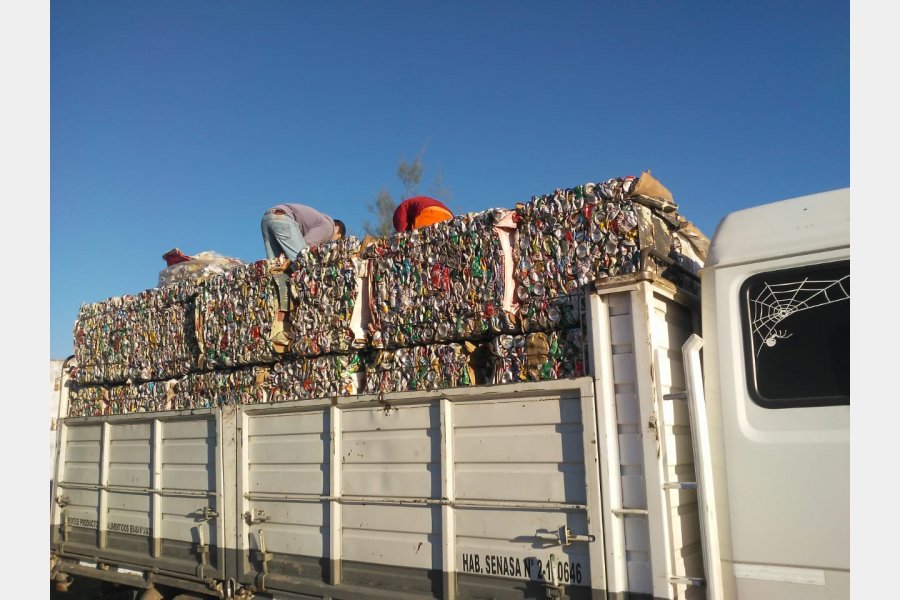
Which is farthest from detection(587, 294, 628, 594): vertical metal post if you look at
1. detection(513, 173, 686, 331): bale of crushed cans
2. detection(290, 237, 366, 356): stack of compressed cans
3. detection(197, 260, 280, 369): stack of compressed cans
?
detection(197, 260, 280, 369): stack of compressed cans

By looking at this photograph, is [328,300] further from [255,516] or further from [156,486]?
[156,486]

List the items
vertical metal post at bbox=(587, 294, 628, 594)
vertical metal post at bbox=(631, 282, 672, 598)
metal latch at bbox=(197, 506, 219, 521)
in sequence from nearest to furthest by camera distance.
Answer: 1. vertical metal post at bbox=(631, 282, 672, 598)
2. vertical metal post at bbox=(587, 294, 628, 594)
3. metal latch at bbox=(197, 506, 219, 521)

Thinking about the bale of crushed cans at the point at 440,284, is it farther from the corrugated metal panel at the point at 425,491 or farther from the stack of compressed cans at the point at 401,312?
the corrugated metal panel at the point at 425,491

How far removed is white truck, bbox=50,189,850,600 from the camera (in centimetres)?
325

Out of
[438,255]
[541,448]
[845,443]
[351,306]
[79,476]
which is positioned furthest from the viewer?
[79,476]

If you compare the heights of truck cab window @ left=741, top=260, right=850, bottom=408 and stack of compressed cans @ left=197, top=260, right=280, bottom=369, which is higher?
stack of compressed cans @ left=197, top=260, right=280, bottom=369

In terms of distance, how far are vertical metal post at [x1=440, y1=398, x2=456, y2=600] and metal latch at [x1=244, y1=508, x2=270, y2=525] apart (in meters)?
1.57

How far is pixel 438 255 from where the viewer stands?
4.82 meters

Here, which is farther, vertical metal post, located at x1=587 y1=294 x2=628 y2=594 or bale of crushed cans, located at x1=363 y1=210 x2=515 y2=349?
bale of crushed cans, located at x1=363 y1=210 x2=515 y2=349

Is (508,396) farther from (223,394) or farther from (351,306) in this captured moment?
(223,394)

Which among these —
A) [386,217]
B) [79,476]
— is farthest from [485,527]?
[386,217]

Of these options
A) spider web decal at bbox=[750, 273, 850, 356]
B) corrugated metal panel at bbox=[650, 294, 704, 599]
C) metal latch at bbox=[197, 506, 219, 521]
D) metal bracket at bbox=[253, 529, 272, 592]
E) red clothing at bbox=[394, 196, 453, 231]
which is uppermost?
red clothing at bbox=[394, 196, 453, 231]

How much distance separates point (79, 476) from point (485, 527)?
456 centimetres

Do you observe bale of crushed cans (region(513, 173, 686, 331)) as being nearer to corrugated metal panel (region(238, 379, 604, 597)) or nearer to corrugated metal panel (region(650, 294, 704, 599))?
corrugated metal panel (region(650, 294, 704, 599))
